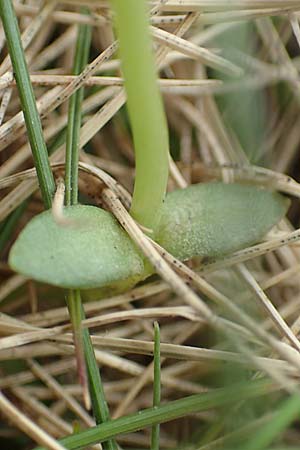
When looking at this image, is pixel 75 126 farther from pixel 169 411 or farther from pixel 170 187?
pixel 169 411

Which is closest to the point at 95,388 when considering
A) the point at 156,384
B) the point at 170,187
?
the point at 156,384

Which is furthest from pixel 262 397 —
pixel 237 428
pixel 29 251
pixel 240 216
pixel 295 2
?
pixel 295 2

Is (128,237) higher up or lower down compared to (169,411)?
higher up

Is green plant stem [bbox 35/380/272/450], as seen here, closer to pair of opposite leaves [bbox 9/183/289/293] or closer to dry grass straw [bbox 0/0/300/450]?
dry grass straw [bbox 0/0/300/450]

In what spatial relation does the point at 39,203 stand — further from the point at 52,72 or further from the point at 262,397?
the point at 262,397

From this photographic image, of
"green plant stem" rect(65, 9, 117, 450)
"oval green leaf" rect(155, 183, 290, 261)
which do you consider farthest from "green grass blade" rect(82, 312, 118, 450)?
"oval green leaf" rect(155, 183, 290, 261)

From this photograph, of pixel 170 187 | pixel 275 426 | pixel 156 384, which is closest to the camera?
pixel 275 426

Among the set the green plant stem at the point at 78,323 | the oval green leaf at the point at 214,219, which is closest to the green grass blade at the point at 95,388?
the green plant stem at the point at 78,323
